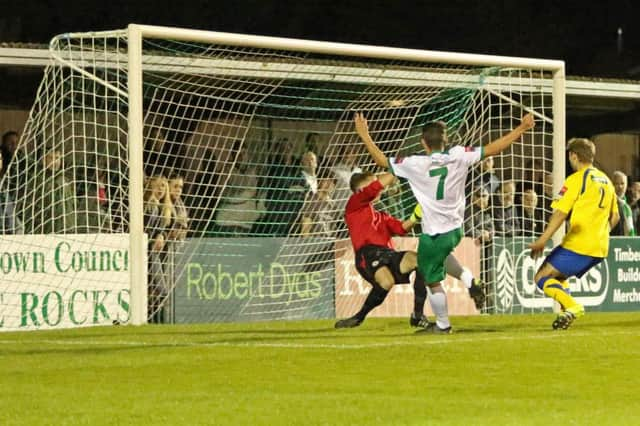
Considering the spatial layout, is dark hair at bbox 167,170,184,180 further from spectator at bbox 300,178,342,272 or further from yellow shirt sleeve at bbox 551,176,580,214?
yellow shirt sleeve at bbox 551,176,580,214

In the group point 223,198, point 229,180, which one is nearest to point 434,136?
point 223,198

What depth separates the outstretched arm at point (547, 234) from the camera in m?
12.4

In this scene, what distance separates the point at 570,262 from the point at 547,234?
0.58 m

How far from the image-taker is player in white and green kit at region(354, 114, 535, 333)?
11867 millimetres

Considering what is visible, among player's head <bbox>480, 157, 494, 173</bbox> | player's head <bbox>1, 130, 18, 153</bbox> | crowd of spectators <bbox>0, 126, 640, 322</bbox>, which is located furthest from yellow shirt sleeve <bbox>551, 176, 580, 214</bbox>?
player's head <bbox>1, 130, 18, 153</bbox>

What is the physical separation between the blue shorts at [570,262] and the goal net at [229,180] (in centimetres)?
235

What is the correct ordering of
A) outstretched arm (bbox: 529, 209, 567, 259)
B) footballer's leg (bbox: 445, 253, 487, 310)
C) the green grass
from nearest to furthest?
the green grass < footballer's leg (bbox: 445, 253, 487, 310) < outstretched arm (bbox: 529, 209, 567, 259)

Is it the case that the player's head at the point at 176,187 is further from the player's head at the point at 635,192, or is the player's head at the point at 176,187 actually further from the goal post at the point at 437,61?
the player's head at the point at 635,192

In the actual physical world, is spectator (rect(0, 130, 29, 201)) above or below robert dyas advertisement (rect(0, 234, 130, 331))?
above

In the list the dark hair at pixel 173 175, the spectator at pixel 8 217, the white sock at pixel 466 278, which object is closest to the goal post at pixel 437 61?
the dark hair at pixel 173 175

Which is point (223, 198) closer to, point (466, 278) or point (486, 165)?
point (486, 165)

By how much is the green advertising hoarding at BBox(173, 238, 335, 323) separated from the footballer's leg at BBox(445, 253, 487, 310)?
12.4 feet

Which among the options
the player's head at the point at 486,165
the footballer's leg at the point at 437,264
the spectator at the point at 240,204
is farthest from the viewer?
the player's head at the point at 486,165

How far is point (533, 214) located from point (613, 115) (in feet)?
18.4
